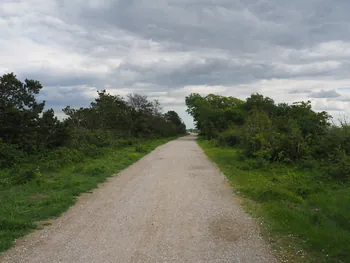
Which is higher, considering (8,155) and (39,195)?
(8,155)

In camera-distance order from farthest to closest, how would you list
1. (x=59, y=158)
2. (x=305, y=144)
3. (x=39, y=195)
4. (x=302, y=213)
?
(x=59, y=158) < (x=305, y=144) < (x=39, y=195) < (x=302, y=213)

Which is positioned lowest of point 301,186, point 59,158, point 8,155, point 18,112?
point 301,186

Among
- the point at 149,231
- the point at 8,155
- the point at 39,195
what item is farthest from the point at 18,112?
the point at 149,231

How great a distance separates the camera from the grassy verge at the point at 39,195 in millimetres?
6168

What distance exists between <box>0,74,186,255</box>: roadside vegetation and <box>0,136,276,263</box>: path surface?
0.61 metres

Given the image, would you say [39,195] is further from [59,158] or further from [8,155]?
[59,158]

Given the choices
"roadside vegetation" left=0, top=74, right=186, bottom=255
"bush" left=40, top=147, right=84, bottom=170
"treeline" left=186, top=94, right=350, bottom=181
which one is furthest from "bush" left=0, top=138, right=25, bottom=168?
"treeline" left=186, top=94, right=350, bottom=181

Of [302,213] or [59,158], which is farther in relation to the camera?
[59,158]

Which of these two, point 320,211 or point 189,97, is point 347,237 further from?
point 189,97

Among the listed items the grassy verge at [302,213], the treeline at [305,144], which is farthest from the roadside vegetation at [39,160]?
the treeline at [305,144]

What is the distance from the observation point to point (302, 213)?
7.04 m

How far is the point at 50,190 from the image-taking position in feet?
32.0

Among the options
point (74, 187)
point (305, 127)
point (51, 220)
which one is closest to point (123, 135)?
point (305, 127)

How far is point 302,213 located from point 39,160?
1248 cm
